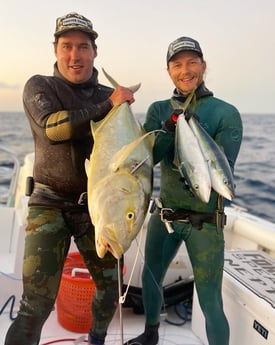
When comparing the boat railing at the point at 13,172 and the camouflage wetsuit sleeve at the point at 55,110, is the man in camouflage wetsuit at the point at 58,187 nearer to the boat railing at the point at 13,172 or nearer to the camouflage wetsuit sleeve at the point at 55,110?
the camouflage wetsuit sleeve at the point at 55,110

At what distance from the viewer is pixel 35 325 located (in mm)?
2250

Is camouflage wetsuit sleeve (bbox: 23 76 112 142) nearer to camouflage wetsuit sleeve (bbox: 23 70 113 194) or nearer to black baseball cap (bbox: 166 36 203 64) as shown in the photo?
camouflage wetsuit sleeve (bbox: 23 70 113 194)

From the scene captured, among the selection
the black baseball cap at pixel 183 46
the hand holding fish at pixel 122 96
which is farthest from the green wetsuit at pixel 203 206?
the hand holding fish at pixel 122 96

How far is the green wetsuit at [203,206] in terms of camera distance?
8.30 ft

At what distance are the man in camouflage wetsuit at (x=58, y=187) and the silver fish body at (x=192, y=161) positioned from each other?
0.49m

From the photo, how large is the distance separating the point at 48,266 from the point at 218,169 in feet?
3.60

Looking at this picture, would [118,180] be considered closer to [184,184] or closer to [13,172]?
[184,184]

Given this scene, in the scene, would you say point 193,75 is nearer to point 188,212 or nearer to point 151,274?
point 188,212

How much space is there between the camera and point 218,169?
6.47 ft

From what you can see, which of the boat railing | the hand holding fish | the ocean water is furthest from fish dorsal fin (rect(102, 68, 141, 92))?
the ocean water

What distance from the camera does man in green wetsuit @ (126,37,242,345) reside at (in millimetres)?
2529

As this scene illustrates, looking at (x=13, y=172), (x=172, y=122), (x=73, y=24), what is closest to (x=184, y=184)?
(x=172, y=122)

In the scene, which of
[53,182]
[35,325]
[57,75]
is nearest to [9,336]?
[35,325]

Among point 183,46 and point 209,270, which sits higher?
point 183,46
